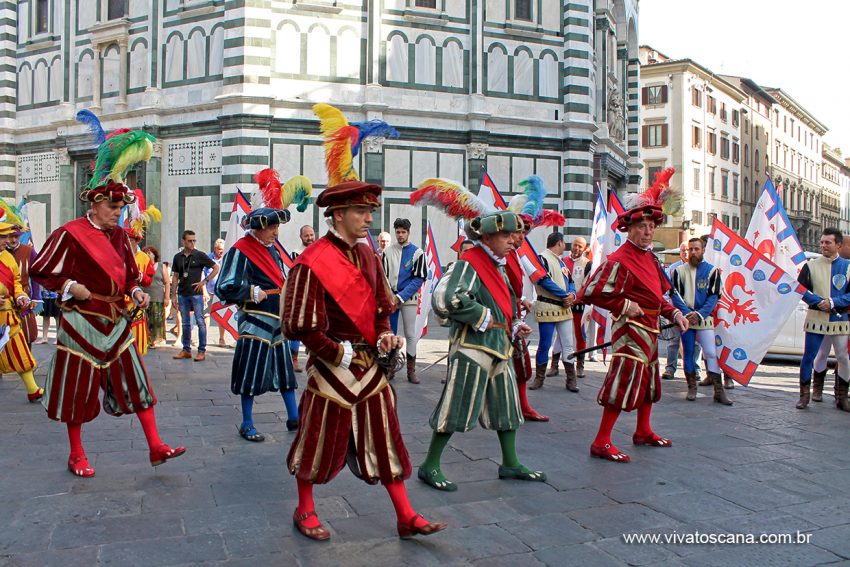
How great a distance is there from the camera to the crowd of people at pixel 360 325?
405cm

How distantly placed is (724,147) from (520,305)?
51391 millimetres

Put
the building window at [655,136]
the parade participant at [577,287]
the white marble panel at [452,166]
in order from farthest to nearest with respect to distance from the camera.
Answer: the building window at [655,136] < the white marble panel at [452,166] < the parade participant at [577,287]

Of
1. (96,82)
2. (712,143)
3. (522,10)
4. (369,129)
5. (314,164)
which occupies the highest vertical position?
(712,143)

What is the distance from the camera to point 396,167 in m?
20.8

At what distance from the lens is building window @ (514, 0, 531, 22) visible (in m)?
22.3

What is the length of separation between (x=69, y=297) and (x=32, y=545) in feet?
6.03

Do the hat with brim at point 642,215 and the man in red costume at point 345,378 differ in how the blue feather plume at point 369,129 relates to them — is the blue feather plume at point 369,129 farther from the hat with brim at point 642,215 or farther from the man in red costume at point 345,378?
the hat with brim at point 642,215

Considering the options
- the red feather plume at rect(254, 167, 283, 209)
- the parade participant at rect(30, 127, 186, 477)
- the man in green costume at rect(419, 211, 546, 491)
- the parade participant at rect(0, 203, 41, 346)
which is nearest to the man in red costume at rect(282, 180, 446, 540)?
the man in green costume at rect(419, 211, 546, 491)

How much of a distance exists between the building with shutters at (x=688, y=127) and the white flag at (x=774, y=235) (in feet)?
124

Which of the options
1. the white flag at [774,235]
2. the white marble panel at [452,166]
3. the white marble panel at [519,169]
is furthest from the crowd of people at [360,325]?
the white marble panel at [519,169]

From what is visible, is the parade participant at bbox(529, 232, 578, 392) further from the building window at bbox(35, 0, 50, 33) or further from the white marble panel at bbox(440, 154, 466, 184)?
the building window at bbox(35, 0, 50, 33)

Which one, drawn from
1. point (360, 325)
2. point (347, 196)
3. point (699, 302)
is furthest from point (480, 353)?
point (699, 302)

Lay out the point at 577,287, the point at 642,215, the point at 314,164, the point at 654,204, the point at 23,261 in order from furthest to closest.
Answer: the point at 314,164
the point at 577,287
the point at 23,261
the point at 654,204
the point at 642,215

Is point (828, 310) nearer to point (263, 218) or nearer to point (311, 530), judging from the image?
point (263, 218)
